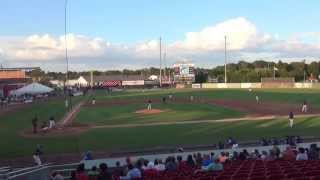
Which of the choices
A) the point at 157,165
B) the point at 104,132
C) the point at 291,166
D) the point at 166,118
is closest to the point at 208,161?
the point at 157,165

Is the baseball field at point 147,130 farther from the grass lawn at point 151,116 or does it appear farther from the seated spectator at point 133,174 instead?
the seated spectator at point 133,174

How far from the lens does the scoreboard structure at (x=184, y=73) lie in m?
166

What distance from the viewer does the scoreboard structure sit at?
545 feet

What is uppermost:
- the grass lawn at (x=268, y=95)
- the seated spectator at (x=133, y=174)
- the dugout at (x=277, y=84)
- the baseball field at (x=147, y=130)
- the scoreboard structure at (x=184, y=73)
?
the scoreboard structure at (x=184, y=73)

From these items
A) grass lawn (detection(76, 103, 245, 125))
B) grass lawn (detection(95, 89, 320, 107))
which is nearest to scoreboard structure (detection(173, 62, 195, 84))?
grass lawn (detection(95, 89, 320, 107))

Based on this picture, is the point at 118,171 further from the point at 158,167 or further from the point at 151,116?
the point at 151,116

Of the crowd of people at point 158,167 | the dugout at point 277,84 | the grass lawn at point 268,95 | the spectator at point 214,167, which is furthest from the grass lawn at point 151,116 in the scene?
the dugout at point 277,84

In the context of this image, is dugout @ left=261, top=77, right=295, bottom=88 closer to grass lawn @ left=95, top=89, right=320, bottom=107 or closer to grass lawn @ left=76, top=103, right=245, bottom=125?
grass lawn @ left=95, top=89, right=320, bottom=107

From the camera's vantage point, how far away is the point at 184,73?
169 meters

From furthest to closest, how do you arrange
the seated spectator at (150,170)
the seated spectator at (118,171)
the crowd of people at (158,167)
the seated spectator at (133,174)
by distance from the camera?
the seated spectator at (118,171) → the seated spectator at (150,170) → the crowd of people at (158,167) → the seated spectator at (133,174)

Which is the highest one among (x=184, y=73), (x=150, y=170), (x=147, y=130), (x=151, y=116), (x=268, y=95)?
(x=184, y=73)

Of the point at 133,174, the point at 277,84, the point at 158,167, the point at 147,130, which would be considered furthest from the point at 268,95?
the point at 133,174

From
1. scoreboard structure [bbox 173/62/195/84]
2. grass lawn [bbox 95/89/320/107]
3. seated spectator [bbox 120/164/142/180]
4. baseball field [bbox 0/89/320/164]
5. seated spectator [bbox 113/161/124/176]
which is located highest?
scoreboard structure [bbox 173/62/195/84]

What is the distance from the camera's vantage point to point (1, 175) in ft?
54.8
